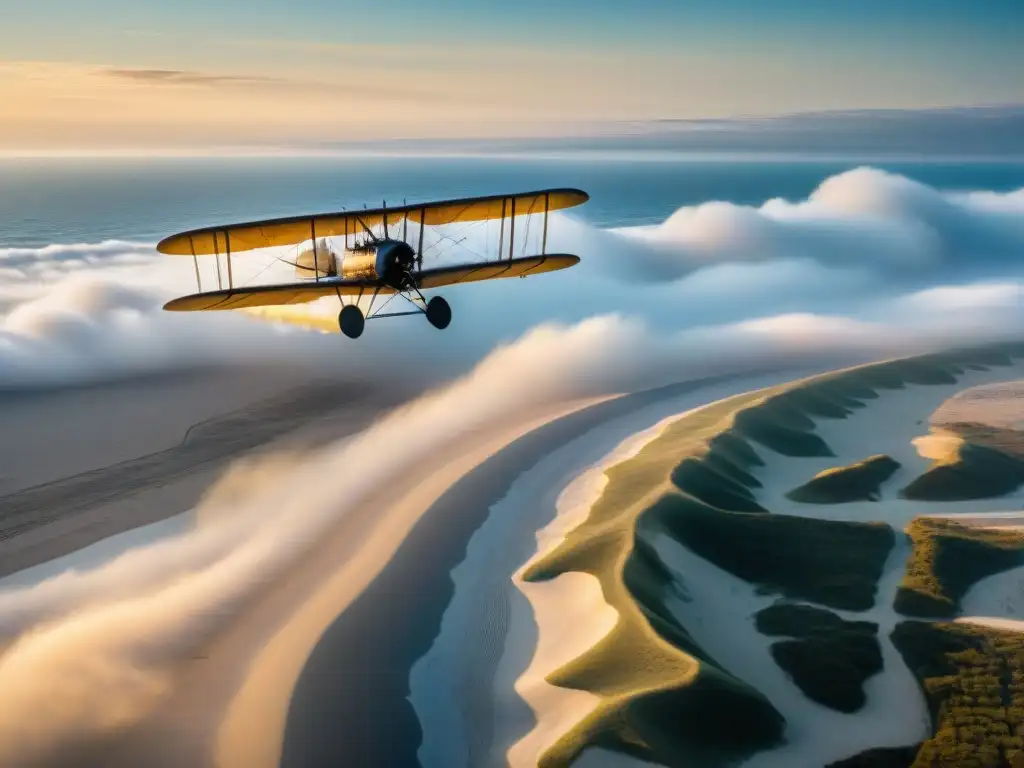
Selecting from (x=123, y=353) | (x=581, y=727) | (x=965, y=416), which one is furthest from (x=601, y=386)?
(x=581, y=727)

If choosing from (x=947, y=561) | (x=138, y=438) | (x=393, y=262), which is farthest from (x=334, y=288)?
(x=138, y=438)

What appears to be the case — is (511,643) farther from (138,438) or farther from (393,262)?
(138,438)

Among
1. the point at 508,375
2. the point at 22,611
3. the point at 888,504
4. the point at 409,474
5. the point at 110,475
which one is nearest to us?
the point at 22,611

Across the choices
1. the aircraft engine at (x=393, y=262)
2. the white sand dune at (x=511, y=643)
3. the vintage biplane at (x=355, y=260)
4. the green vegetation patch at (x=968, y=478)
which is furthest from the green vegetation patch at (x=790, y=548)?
the aircraft engine at (x=393, y=262)

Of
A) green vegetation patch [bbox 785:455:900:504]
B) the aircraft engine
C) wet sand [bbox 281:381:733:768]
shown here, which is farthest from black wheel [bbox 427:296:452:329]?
green vegetation patch [bbox 785:455:900:504]

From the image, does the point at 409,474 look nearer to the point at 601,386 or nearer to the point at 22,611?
the point at 22,611

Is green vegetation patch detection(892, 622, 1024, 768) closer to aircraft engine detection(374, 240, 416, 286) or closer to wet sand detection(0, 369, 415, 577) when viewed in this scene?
aircraft engine detection(374, 240, 416, 286)
